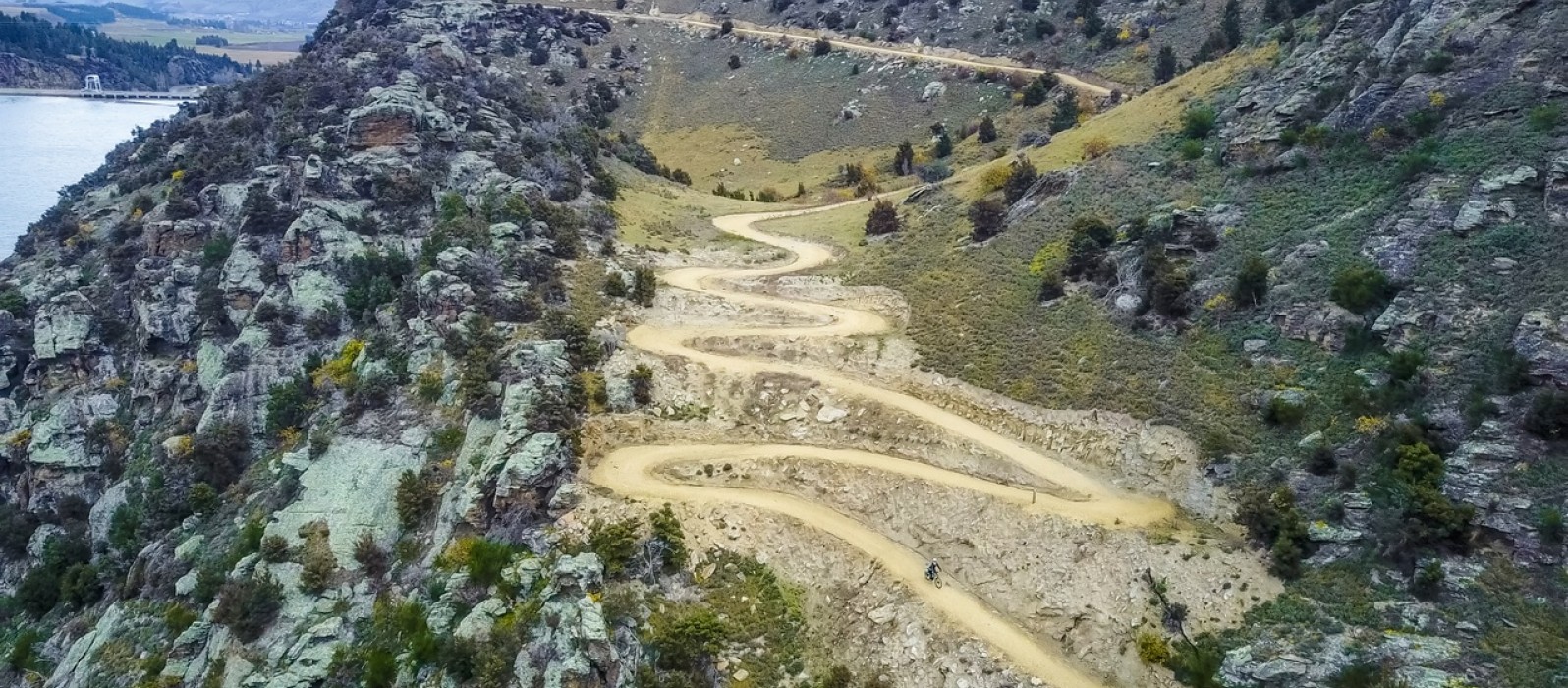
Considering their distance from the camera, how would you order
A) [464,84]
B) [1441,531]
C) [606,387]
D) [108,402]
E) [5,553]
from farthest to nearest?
[464,84], [108,402], [5,553], [606,387], [1441,531]

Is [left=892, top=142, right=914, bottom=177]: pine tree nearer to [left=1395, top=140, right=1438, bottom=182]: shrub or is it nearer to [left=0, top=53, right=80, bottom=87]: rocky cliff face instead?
[left=1395, top=140, right=1438, bottom=182]: shrub

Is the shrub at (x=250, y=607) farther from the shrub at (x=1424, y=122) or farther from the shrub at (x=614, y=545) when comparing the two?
the shrub at (x=1424, y=122)

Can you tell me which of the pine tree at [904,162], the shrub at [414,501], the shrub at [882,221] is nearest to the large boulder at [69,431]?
the shrub at [414,501]

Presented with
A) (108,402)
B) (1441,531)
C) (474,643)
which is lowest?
(108,402)

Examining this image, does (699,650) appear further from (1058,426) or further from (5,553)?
(5,553)

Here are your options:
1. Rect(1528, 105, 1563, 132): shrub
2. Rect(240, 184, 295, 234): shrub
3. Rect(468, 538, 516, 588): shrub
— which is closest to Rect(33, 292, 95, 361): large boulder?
Rect(240, 184, 295, 234): shrub

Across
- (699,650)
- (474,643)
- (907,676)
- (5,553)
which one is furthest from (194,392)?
(907,676)
